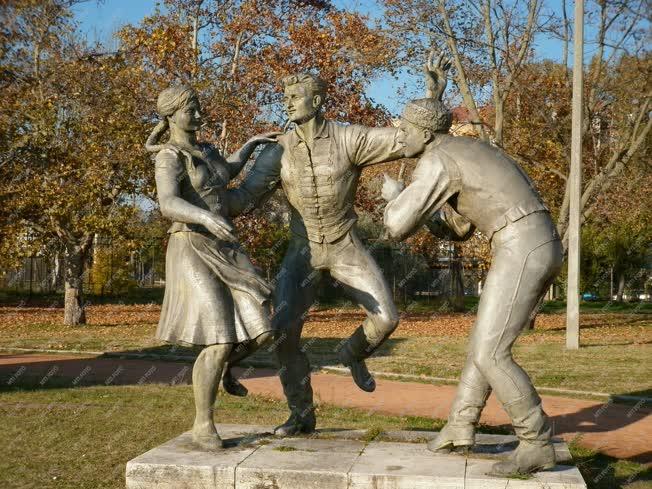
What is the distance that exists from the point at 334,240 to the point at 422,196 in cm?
94

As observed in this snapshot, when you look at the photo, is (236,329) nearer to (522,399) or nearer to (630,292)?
(522,399)

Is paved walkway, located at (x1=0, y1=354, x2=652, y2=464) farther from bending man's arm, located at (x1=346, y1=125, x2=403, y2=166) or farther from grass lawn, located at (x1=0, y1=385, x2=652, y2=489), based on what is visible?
bending man's arm, located at (x1=346, y1=125, x2=403, y2=166)

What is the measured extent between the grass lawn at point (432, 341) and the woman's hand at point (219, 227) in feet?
25.3

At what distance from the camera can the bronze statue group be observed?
5387 millimetres

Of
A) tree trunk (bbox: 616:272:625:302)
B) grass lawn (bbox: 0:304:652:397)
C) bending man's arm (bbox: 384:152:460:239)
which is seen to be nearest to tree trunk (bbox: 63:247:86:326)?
grass lawn (bbox: 0:304:652:397)

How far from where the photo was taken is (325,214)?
6.23 m

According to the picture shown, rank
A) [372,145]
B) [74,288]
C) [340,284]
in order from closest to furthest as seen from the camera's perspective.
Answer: [372,145]
[340,284]
[74,288]

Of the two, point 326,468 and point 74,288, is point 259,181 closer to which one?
point 326,468

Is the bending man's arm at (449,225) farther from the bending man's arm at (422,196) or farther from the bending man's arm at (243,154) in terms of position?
the bending man's arm at (243,154)

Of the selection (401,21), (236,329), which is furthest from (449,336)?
(236,329)

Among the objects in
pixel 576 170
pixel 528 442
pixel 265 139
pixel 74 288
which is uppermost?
pixel 576 170

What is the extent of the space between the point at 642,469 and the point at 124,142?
48.5ft

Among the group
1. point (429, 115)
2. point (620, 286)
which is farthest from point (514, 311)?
point (620, 286)

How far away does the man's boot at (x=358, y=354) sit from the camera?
6191 millimetres
